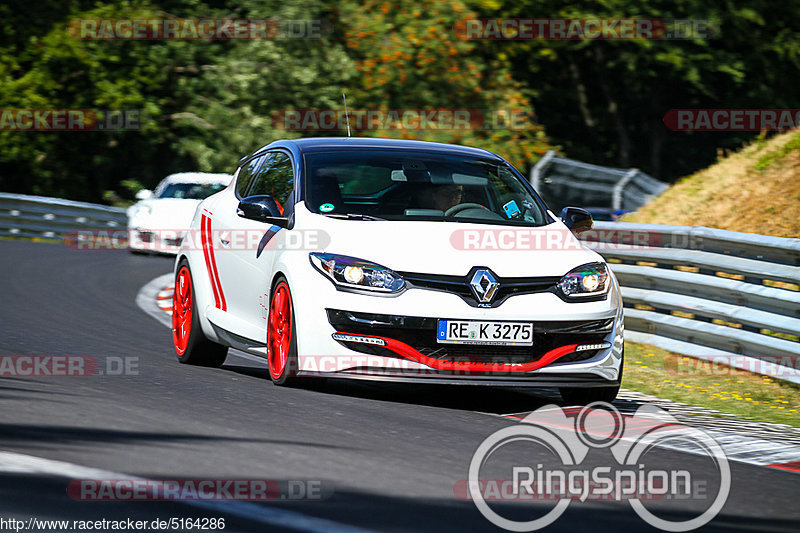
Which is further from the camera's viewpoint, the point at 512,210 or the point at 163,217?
the point at 163,217

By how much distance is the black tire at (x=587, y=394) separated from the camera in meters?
8.73

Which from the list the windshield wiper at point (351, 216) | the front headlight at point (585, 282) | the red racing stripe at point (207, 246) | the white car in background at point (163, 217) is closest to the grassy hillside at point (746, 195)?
the front headlight at point (585, 282)

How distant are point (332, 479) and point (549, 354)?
8.86 feet

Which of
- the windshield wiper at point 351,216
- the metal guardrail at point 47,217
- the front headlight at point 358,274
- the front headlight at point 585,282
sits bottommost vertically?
the metal guardrail at point 47,217

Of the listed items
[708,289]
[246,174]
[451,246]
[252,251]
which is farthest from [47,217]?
[451,246]

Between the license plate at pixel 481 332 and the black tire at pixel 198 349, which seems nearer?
the license plate at pixel 481 332

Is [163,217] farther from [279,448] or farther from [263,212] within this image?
[279,448]

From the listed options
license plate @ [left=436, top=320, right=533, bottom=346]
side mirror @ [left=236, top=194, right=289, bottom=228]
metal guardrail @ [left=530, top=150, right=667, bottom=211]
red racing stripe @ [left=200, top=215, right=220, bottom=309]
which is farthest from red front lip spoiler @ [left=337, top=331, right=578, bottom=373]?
metal guardrail @ [left=530, top=150, right=667, bottom=211]

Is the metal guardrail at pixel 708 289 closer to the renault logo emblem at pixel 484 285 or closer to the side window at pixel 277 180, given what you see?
the renault logo emblem at pixel 484 285

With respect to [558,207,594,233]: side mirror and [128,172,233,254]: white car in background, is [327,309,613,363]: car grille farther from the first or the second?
[128,172,233,254]: white car in background

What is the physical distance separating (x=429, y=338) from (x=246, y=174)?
296 cm

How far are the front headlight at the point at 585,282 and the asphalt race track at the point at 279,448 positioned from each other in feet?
2.65

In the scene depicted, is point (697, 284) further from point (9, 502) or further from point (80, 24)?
point (80, 24)

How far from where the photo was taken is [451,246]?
8.27 metres
